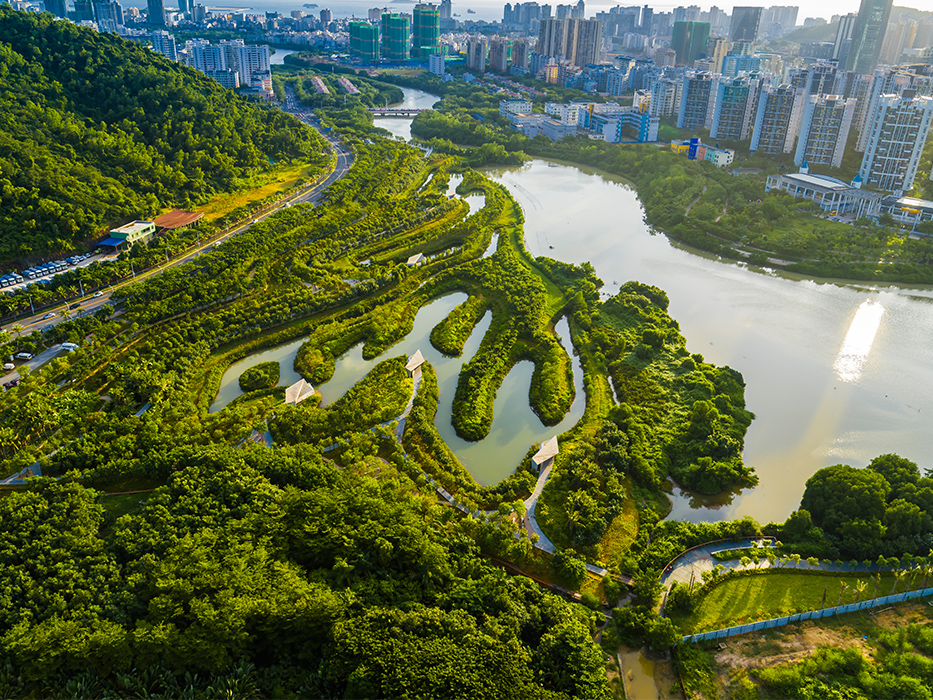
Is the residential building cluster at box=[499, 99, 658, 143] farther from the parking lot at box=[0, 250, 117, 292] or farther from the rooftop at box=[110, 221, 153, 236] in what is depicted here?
the parking lot at box=[0, 250, 117, 292]

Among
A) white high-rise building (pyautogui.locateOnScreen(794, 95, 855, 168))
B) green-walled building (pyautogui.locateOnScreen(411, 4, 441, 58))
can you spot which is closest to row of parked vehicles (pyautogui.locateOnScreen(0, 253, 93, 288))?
white high-rise building (pyautogui.locateOnScreen(794, 95, 855, 168))

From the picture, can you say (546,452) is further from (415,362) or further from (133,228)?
(133,228)

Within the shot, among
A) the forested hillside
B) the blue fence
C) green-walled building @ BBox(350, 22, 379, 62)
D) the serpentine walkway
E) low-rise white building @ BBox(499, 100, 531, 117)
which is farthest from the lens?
green-walled building @ BBox(350, 22, 379, 62)

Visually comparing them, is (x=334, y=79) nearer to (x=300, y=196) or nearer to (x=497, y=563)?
(x=300, y=196)

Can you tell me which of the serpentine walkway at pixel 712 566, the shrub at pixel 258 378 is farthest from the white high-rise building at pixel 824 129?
the shrub at pixel 258 378

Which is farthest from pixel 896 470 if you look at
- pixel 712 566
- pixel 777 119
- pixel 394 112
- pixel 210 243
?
pixel 394 112

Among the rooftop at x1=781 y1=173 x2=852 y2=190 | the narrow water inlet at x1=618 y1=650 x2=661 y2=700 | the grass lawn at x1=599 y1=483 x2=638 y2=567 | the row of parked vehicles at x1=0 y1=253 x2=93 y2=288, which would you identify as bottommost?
the narrow water inlet at x1=618 y1=650 x2=661 y2=700
